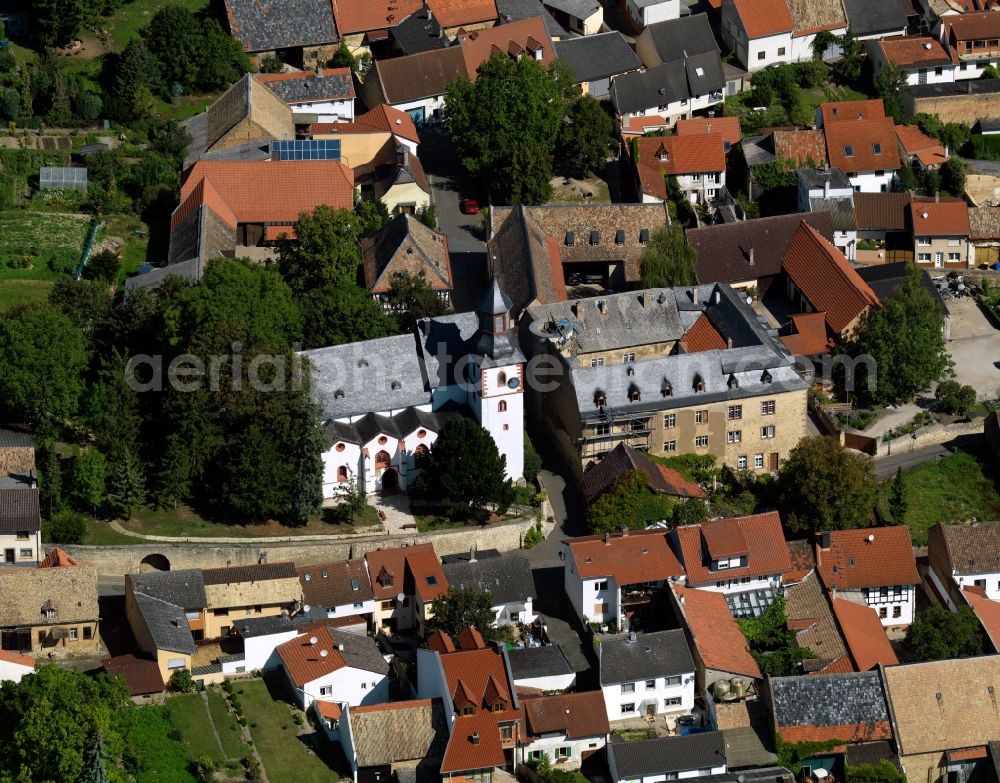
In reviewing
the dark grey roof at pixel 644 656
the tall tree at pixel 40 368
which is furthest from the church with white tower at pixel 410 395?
the dark grey roof at pixel 644 656

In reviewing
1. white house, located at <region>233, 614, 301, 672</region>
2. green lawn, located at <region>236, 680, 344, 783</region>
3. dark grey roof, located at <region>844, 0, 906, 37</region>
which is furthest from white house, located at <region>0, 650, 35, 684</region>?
dark grey roof, located at <region>844, 0, 906, 37</region>

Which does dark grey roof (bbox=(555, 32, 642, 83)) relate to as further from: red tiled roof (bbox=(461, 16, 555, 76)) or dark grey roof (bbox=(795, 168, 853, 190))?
dark grey roof (bbox=(795, 168, 853, 190))

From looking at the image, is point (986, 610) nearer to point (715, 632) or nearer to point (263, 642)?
point (715, 632)

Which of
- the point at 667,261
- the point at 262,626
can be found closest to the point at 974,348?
the point at 667,261

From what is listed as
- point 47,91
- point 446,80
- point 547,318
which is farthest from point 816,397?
point 47,91

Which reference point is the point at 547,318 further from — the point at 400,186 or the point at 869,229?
the point at 869,229

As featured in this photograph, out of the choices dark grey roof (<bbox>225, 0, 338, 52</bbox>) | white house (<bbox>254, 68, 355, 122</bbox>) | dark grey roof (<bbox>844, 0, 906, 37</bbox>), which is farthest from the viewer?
dark grey roof (<bbox>844, 0, 906, 37</bbox>)
